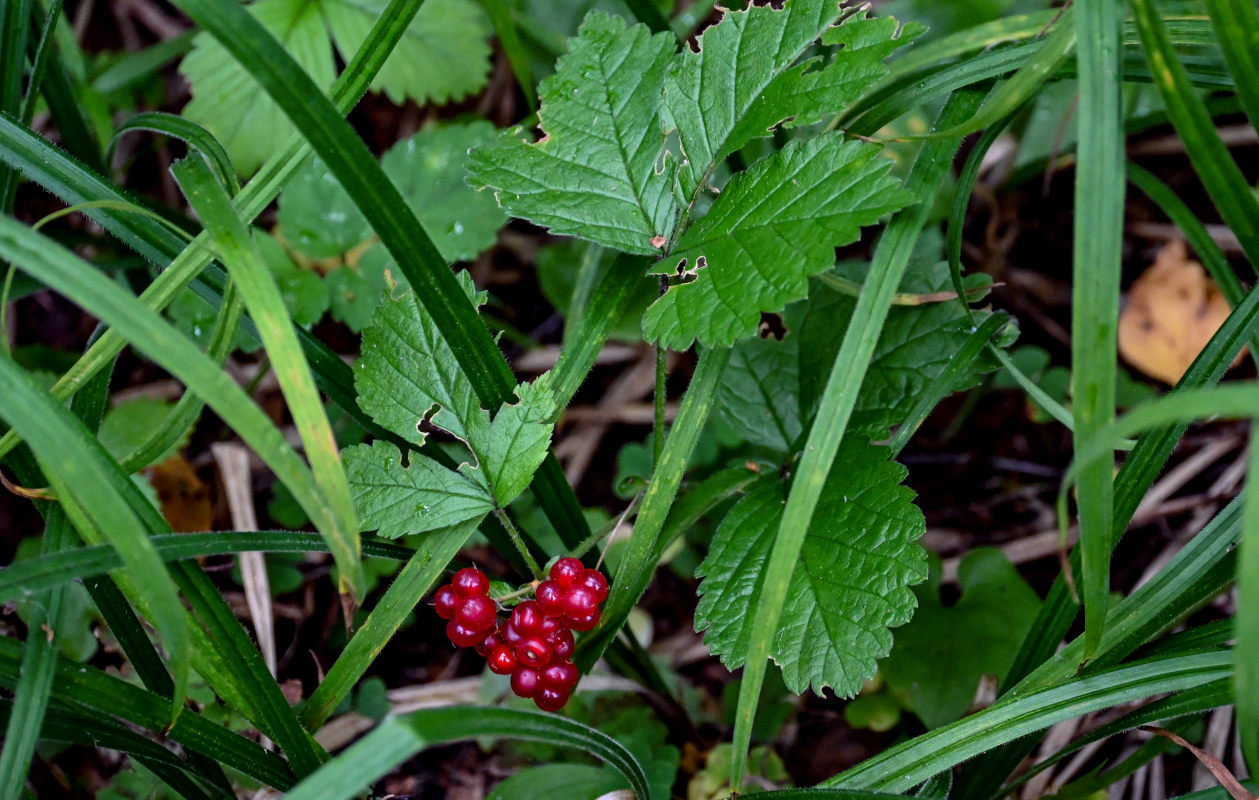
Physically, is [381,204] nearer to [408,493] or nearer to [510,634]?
[408,493]

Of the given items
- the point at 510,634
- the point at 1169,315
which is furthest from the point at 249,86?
the point at 1169,315

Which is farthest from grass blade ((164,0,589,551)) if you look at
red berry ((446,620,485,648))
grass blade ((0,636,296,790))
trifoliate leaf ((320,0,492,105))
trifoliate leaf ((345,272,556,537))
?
trifoliate leaf ((320,0,492,105))

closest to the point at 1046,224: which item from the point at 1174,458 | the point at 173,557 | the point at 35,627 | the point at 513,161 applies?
the point at 1174,458

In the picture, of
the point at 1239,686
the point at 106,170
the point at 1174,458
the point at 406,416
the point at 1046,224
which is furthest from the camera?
the point at 1046,224

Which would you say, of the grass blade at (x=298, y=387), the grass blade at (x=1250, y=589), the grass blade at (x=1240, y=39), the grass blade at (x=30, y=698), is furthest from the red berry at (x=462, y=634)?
the grass blade at (x=1240, y=39)

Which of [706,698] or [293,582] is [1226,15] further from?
[293,582]

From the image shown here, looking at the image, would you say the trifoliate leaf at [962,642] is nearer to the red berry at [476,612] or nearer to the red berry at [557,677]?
the red berry at [557,677]
